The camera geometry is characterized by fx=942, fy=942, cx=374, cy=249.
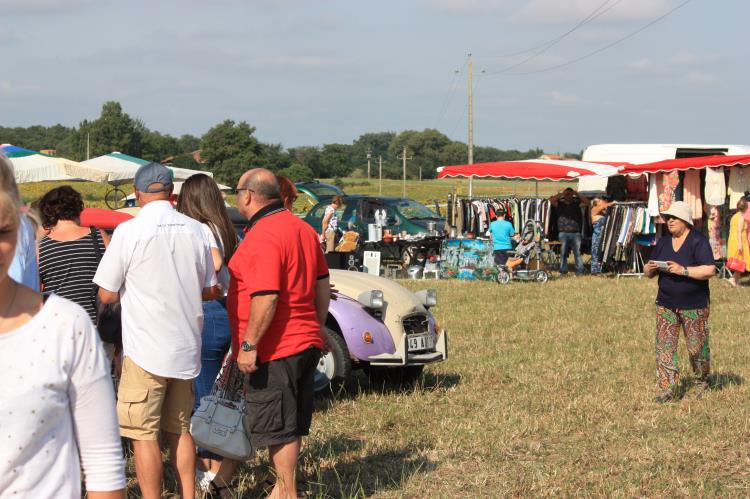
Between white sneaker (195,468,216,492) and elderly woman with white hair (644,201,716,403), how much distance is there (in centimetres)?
413

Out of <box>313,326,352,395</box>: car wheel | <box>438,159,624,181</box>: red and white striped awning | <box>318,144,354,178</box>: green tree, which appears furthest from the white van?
<box>318,144,354,178</box>: green tree

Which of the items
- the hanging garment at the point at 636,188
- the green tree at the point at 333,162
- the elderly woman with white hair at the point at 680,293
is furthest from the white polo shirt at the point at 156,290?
the green tree at the point at 333,162

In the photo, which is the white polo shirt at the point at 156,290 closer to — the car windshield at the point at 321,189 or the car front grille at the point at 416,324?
the car front grille at the point at 416,324

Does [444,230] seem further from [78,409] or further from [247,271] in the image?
[78,409]

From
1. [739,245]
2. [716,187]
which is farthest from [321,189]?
[739,245]

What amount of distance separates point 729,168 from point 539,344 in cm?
932

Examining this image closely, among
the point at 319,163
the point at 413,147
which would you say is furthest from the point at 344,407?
the point at 413,147

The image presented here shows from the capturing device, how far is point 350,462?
6188 millimetres

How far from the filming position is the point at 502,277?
18.2 meters

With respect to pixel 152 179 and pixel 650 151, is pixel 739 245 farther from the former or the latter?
pixel 152 179

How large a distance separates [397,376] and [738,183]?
39.0 feet

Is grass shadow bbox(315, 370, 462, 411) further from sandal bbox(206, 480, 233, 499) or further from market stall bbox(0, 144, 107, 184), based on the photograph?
market stall bbox(0, 144, 107, 184)

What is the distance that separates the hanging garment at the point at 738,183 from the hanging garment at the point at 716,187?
0.15m

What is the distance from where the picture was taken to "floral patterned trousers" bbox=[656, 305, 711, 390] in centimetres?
785
